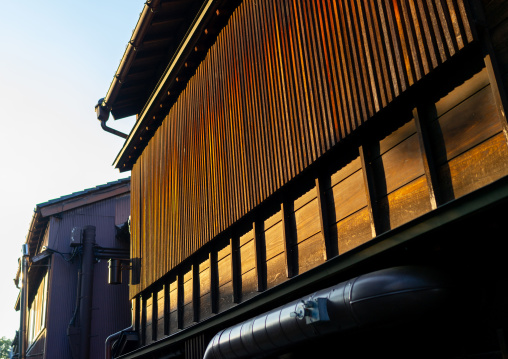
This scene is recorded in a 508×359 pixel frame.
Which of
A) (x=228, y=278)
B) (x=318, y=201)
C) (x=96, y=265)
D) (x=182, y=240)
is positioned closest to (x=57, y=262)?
(x=96, y=265)

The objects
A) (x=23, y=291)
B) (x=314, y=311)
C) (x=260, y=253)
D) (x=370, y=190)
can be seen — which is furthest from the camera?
(x=23, y=291)

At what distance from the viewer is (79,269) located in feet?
81.2

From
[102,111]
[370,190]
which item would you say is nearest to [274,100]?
[370,190]

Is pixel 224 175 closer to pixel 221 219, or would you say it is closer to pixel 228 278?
pixel 221 219

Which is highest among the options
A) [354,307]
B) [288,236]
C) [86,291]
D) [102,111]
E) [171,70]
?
[102,111]

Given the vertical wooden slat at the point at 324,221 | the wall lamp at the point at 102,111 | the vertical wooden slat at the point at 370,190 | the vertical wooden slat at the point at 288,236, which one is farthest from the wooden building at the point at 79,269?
the vertical wooden slat at the point at 370,190

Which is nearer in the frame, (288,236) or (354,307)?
(354,307)

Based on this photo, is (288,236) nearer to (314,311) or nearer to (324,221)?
(324,221)

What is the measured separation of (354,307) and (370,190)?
60.3 inches

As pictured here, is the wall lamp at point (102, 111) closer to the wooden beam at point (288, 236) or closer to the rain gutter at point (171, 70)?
the rain gutter at point (171, 70)

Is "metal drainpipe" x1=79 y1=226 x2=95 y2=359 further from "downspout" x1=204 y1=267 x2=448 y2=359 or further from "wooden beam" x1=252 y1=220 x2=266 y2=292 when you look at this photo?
"downspout" x1=204 y1=267 x2=448 y2=359

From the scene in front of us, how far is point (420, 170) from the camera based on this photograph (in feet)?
20.7

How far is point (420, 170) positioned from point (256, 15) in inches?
216

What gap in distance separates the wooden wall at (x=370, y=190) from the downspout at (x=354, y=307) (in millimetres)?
740
